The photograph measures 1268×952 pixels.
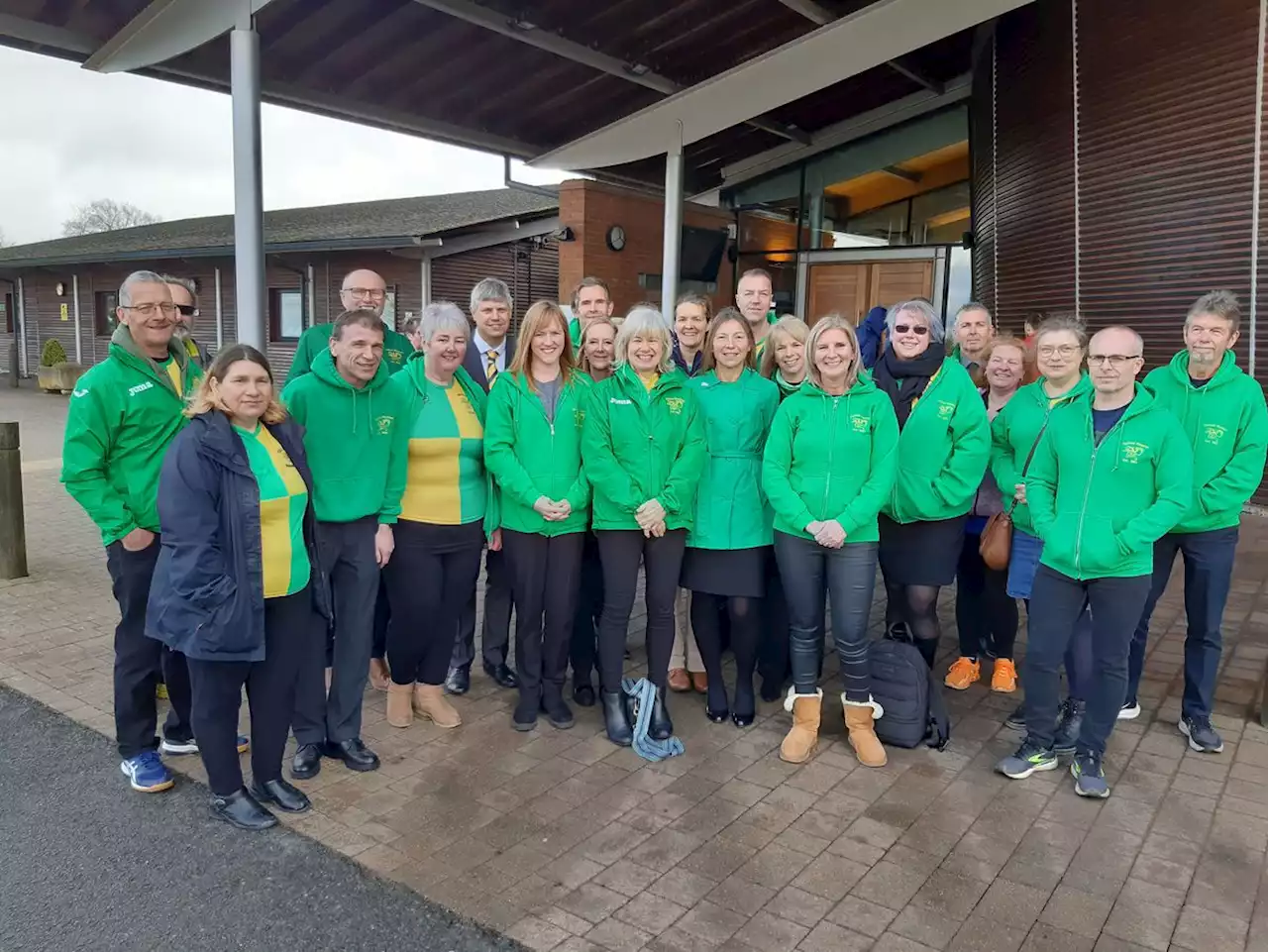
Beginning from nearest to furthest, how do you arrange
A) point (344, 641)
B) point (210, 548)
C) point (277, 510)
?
1. point (210, 548)
2. point (277, 510)
3. point (344, 641)

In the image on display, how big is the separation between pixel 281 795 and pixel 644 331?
2.37 metres

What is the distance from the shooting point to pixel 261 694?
3.52 metres

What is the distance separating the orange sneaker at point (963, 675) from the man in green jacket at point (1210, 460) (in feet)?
3.27

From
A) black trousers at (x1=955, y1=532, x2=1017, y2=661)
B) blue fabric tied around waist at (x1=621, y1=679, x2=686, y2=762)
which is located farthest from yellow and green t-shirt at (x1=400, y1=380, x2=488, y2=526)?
black trousers at (x1=955, y1=532, x2=1017, y2=661)

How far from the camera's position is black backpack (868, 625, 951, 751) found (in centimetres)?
426

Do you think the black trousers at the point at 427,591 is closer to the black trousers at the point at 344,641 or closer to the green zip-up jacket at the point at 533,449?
the black trousers at the point at 344,641

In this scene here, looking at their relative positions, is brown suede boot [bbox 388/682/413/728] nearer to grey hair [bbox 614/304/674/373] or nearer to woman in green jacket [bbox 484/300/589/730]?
woman in green jacket [bbox 484/300/589/730]

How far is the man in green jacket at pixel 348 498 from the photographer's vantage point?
3727 mm

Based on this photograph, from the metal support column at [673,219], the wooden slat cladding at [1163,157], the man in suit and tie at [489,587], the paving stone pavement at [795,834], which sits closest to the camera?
the paving stone pavement at [795,834]

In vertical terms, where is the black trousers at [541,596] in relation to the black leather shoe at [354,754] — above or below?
above

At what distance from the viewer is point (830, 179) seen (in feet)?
47.3

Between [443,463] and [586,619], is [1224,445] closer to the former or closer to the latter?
[586,619]

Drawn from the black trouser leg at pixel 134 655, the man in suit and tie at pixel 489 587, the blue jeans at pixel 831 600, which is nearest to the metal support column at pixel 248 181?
the man in suit and tie at pixel 489 587

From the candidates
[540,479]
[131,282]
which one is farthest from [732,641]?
[131,282]
